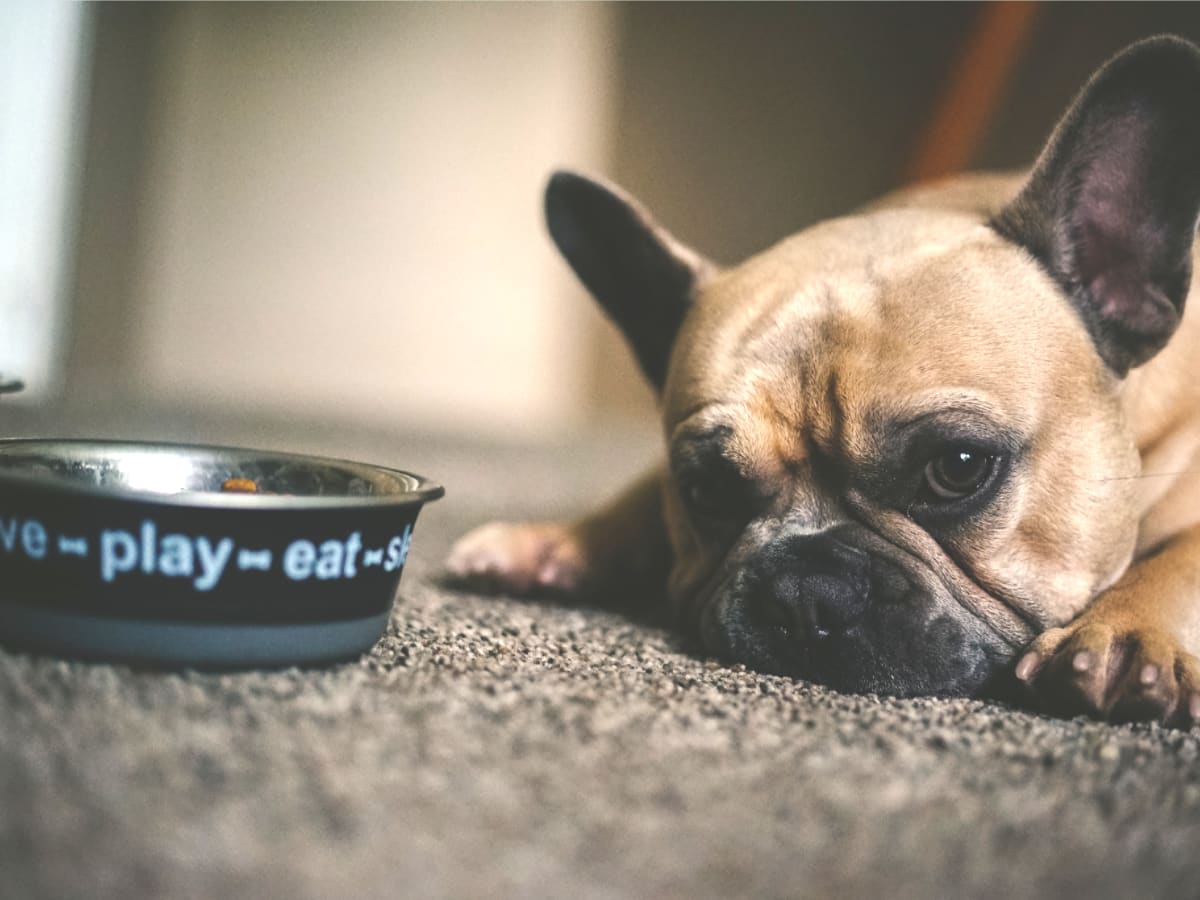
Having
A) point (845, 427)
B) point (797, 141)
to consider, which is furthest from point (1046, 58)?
point (845, 427)

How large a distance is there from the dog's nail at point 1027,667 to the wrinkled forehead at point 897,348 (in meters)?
0.18

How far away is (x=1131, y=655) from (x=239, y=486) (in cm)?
63

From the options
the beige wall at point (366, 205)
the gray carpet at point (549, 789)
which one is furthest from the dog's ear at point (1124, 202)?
the beige wall at point (366, 205)

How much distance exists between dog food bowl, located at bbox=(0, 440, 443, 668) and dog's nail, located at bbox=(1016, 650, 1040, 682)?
1.49ft

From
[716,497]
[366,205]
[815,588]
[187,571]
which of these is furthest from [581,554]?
[366,205]

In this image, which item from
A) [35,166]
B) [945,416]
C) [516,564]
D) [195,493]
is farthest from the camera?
[35,166]

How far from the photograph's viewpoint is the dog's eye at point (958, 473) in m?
0.93

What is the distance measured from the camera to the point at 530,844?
0.52 meters

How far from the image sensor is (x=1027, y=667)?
2.80 feet

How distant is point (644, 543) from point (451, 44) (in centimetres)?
A: 245

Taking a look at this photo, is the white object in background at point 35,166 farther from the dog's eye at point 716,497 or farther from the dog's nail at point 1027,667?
the dog's nail at point 1027,667

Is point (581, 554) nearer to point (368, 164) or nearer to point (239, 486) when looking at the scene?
point (239, 486)

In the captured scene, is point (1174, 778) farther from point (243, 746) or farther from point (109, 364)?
point (109, 364)

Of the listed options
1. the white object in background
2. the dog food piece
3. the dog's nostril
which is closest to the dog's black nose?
the dog's nostril
